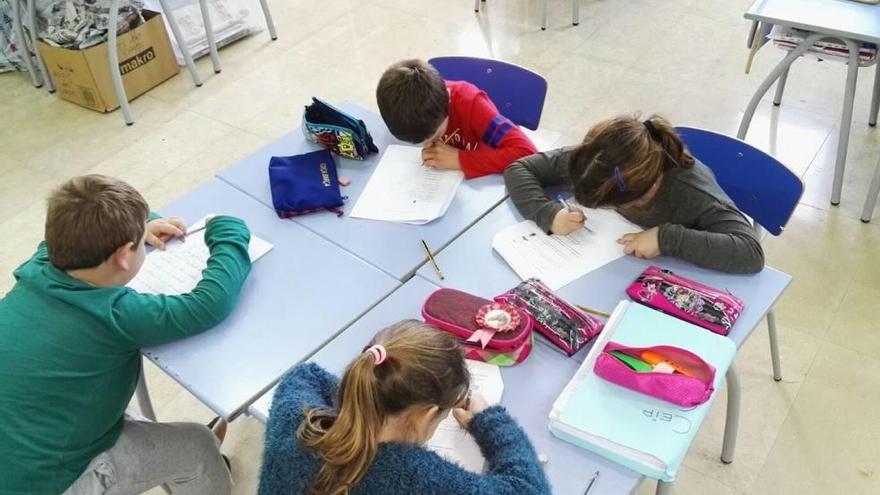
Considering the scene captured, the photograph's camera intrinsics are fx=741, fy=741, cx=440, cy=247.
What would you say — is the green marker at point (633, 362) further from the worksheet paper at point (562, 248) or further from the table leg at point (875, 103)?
the table leg at point (875, 103)

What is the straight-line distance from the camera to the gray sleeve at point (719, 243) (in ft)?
5.35

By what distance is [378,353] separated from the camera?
112 centimetres

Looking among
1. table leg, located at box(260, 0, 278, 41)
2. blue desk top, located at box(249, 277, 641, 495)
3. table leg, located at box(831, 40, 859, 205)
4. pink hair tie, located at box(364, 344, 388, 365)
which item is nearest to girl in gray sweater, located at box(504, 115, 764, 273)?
blue desk top, located at box(249, 277, 641, 495)

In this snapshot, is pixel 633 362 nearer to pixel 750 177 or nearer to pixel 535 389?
pixel 535 389

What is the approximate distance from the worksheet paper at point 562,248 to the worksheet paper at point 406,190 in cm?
21

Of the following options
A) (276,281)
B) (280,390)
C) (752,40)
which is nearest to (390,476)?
(280,390)

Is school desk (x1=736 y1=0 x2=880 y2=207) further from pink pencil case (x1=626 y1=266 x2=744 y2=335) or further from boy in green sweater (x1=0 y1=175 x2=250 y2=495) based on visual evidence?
boy in green sweater (x1=0 y1=175 x2=250 y2=495)

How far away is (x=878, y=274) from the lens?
2.58m

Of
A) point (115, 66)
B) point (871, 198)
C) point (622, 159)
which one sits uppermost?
point (622, 159)

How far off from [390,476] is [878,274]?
218 cm

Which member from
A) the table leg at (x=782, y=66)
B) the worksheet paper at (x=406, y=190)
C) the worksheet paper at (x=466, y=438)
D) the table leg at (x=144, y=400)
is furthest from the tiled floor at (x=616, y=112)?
the worksheet paper at (x=466, y=438)

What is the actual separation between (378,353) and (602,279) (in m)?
0.73

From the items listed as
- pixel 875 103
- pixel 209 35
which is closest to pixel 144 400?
pixel 209 35

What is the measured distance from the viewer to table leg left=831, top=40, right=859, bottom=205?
8.45ft
